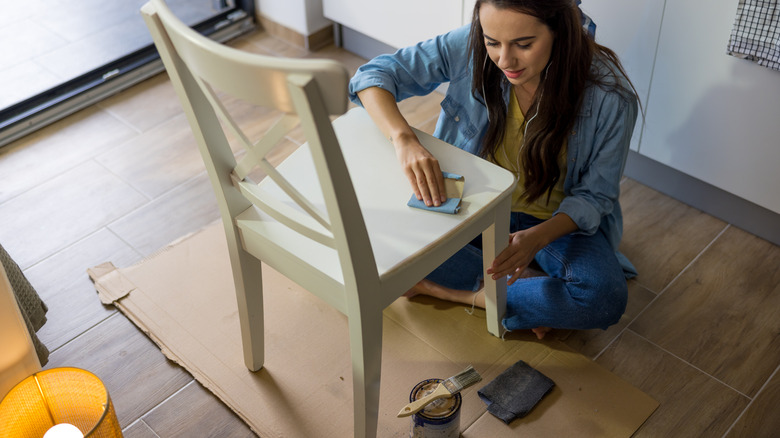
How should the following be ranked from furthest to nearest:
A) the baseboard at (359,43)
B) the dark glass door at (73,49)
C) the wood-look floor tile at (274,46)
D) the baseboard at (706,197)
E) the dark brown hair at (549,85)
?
the wood-look floor tile at (274,46)
the baseboard at (359,43)
the dark glass door at (73,49)
the baseboard at (706,197)
the dark brown hair at (549,85)

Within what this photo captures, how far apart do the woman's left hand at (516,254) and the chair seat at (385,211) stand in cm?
14

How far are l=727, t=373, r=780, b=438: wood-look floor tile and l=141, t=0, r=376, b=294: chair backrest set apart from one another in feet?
2.89

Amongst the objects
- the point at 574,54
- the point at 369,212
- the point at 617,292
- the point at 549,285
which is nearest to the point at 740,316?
the point at 617,292

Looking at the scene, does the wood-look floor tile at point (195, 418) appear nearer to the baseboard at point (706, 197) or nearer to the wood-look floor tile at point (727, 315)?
the wood-look floor tile at point (727, 315)

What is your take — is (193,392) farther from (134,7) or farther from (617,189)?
(134,7)

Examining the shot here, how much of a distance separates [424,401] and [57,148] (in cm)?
148

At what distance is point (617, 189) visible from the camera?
1541 mm

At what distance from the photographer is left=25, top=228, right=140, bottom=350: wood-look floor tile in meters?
1.70

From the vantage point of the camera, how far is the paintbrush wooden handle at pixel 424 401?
4.29 feet

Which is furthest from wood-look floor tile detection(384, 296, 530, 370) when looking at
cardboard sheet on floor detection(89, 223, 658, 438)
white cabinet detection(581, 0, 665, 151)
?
white cabinet detection(581, 0, 665, 151)

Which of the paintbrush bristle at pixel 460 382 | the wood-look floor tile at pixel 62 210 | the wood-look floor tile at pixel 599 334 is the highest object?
the paintbrush bristle at pixel 460 382

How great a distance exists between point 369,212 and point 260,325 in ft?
1.32

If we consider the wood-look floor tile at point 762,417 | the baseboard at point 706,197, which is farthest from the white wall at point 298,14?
the wood-look floor tile at point 762,417

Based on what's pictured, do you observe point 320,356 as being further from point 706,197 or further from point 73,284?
point 706,197
